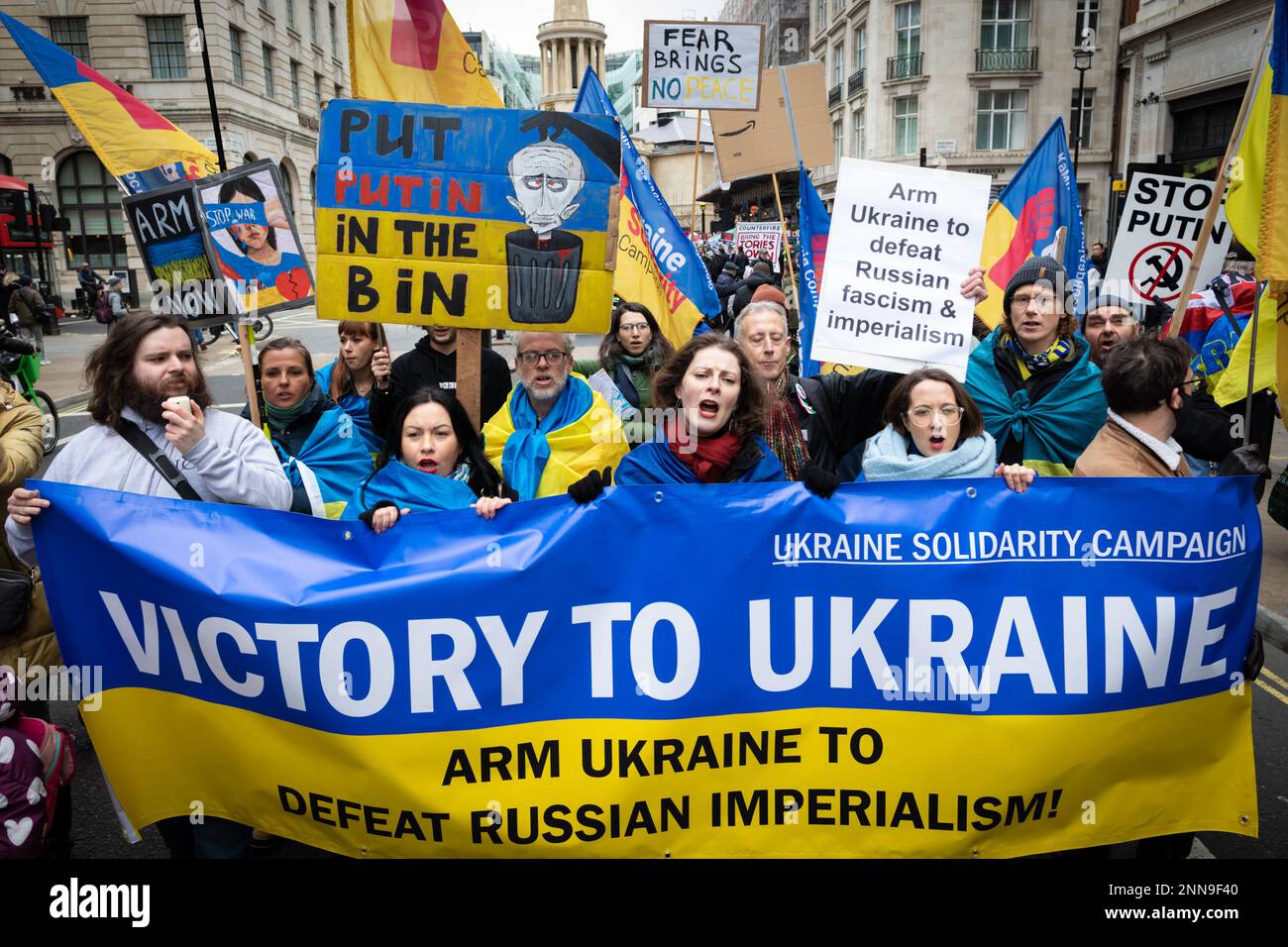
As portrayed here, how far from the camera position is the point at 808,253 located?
616 cm

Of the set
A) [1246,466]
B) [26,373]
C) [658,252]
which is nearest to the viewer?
[1246,466]

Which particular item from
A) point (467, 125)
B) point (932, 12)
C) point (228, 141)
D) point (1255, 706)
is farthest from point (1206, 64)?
point (228, 141)

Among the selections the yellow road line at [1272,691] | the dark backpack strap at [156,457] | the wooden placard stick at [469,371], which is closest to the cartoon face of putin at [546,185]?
the wooden placard stick at [469,371]

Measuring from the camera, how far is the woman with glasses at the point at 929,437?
317cm

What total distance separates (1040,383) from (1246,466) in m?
1.29

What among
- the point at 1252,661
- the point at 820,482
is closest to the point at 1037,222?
the point at 1252,661

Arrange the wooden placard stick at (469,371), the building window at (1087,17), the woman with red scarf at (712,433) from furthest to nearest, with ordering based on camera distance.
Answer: the building window at (1087,17) < the wooden placard stick at (469,371) < the woman with red scarf at (712,433)

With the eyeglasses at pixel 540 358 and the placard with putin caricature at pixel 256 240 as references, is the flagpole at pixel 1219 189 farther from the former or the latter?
the placard with putin caricature at pixel 256 240

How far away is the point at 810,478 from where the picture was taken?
2.80m

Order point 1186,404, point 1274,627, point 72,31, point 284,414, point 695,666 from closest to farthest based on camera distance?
point 695,666 → point 284,414 → point 1186,404 → point 1274,627 → point 72,31

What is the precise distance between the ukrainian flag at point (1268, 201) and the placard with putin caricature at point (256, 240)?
3.86m

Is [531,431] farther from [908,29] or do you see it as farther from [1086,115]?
[908,29]

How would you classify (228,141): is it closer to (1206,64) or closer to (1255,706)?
(1206,64)
